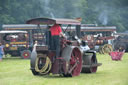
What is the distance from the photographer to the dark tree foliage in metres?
43.6

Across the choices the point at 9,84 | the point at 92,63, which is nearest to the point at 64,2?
the point at 92,63

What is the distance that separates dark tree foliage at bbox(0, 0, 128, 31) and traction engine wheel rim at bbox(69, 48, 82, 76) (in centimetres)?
2615

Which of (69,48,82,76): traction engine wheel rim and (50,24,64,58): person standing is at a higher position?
(50,24,64,58): person standing

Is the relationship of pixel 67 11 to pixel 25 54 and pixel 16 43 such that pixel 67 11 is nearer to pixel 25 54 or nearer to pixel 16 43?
pixel 16 43

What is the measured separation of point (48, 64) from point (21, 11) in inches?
1236

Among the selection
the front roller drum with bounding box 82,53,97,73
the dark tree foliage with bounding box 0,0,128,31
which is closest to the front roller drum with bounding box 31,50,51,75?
the front roller drum with bounding box 82,53,97,73

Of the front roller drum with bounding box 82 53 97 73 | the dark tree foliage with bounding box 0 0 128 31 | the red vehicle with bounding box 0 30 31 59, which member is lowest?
the front roller drum with bounding box 82 53 97 73

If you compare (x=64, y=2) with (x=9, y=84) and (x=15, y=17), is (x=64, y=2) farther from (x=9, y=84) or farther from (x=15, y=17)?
(x=9, y=84)

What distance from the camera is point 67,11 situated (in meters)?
48.3

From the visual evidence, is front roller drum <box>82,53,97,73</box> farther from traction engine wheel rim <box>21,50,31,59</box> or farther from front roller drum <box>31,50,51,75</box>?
traction engine wheel rim <box>21,50,31,59</box>

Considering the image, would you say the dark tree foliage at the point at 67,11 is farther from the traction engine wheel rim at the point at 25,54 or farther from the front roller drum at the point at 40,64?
the front roller drum at the point at 40,64

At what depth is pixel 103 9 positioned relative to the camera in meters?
50.6

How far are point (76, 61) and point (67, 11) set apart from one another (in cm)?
3545

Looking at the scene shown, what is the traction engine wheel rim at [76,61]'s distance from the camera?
13156mm
